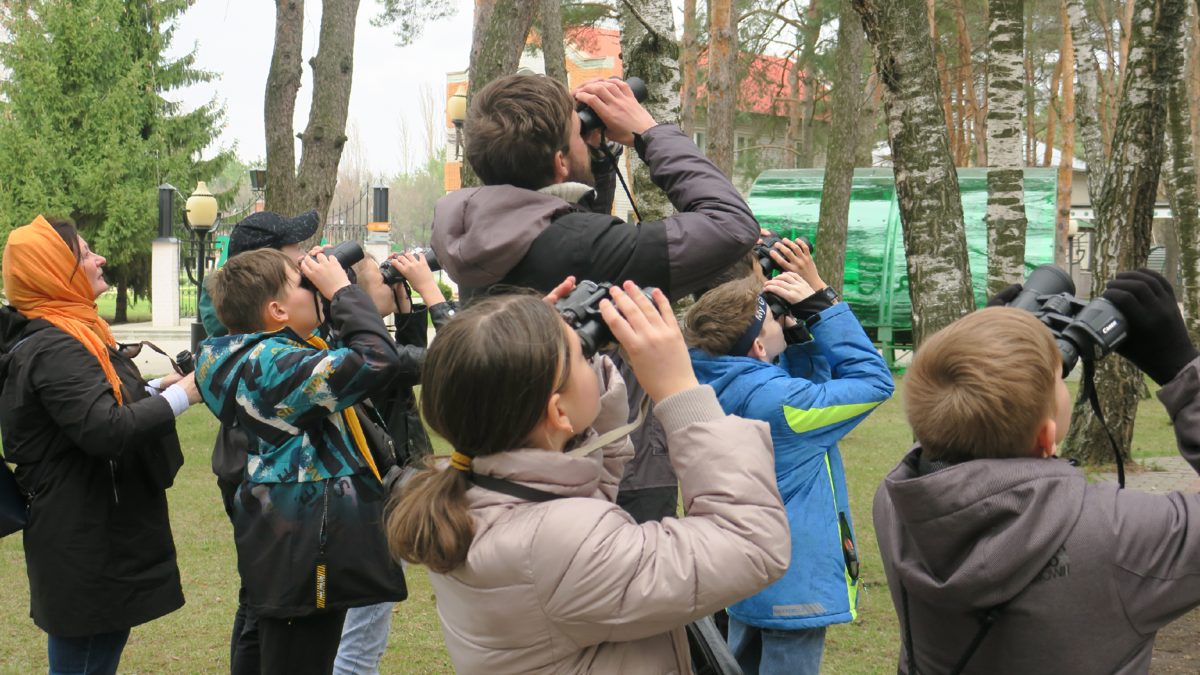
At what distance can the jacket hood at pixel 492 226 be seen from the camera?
1.95m

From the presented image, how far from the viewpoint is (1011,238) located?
636 cm

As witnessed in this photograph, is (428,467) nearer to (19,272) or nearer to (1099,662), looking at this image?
(1099,662)

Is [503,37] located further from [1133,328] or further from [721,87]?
[1133,328]

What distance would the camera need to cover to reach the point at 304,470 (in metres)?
2.53

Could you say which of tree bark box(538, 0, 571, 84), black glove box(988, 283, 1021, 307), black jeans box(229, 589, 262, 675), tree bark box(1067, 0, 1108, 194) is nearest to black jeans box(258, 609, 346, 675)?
black jeans box(229, 589, 262, 675)

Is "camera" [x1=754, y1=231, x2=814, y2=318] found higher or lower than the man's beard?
lower

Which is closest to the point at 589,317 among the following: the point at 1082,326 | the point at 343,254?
the point at 1082,326

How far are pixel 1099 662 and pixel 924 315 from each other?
9.79 ft

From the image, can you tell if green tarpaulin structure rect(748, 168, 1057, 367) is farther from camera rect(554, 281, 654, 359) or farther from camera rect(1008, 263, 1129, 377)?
camera rect(554, 281, 654, 359)

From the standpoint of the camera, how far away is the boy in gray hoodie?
59.0 inches

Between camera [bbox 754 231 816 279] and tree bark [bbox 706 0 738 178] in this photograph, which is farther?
tree bark [bbox 706 0 738 178]

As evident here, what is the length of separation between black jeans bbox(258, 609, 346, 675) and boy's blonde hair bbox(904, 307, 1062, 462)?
5.68ft

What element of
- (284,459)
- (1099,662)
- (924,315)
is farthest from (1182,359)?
(924,315)

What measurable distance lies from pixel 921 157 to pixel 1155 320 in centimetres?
271
